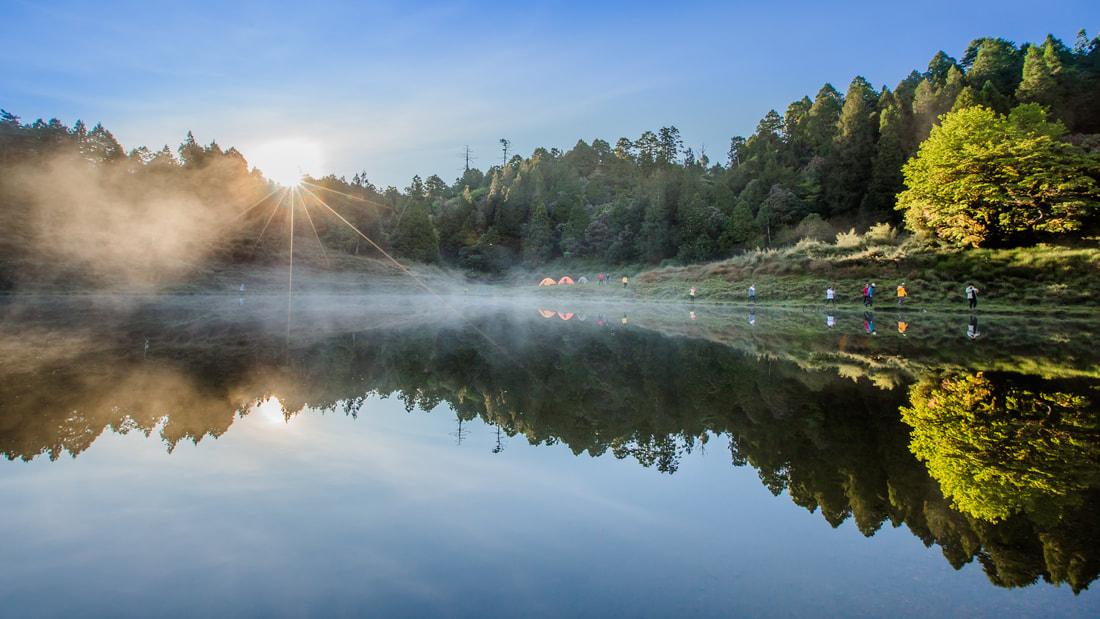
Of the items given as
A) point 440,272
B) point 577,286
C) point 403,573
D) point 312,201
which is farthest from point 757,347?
point 312,201

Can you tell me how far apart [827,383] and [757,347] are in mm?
4322

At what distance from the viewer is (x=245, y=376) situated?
24.7 feet

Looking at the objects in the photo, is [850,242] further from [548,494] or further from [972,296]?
[548,494]

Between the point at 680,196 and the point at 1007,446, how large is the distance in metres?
60.0

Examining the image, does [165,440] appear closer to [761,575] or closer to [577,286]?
[761,575]

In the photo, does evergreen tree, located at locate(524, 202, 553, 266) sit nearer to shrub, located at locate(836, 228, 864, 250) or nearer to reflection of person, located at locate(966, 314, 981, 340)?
shrub, located at locate(836, 228, 864, 250)

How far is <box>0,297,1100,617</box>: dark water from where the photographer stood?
2316 mm

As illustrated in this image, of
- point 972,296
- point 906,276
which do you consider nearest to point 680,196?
point 906,276

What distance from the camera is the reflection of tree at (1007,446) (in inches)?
128

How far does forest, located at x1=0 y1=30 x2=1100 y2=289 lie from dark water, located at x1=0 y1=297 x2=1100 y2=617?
24.0m

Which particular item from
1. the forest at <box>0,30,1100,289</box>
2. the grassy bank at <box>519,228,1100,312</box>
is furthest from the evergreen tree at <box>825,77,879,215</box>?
the grassy bank at <box>519,228,1100,312</box>

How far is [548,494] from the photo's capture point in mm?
3471

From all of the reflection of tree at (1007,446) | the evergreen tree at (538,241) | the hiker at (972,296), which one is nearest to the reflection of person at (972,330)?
the hiker at (972,296)

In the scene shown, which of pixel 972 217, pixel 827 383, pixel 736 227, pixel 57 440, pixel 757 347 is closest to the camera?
pixel 57 440
